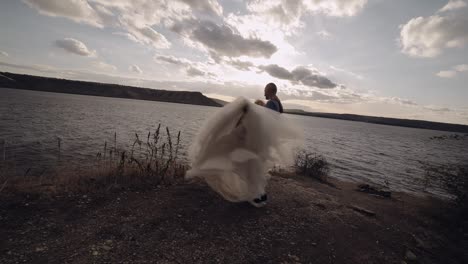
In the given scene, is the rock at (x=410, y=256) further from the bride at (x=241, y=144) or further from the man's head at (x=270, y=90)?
the man's head at (x=270, y=90)

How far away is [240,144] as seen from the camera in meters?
4.75

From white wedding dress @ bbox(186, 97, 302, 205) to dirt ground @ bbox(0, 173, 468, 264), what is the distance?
3.09ft

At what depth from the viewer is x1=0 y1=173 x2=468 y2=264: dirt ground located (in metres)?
3.56

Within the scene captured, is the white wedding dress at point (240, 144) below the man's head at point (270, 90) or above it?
below

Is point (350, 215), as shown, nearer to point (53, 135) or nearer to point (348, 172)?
point (348, 172)

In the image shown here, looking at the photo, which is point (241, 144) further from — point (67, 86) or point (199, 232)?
point (67, 86)

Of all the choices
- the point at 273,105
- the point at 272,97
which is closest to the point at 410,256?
the point at 273,105

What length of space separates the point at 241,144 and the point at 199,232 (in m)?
1.85

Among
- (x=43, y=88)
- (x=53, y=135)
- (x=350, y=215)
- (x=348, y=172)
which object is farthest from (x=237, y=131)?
(x=43, y=88)

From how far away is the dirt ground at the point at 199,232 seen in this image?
11.7 ft

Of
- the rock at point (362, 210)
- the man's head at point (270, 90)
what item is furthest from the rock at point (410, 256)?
the man's head at point (270, 90)

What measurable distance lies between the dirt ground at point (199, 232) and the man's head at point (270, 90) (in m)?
2.71

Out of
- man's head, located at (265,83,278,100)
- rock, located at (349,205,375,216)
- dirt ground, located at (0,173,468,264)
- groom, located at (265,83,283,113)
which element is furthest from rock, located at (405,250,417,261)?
man's head, located at (265,83,278,100)

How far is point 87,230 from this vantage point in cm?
399
